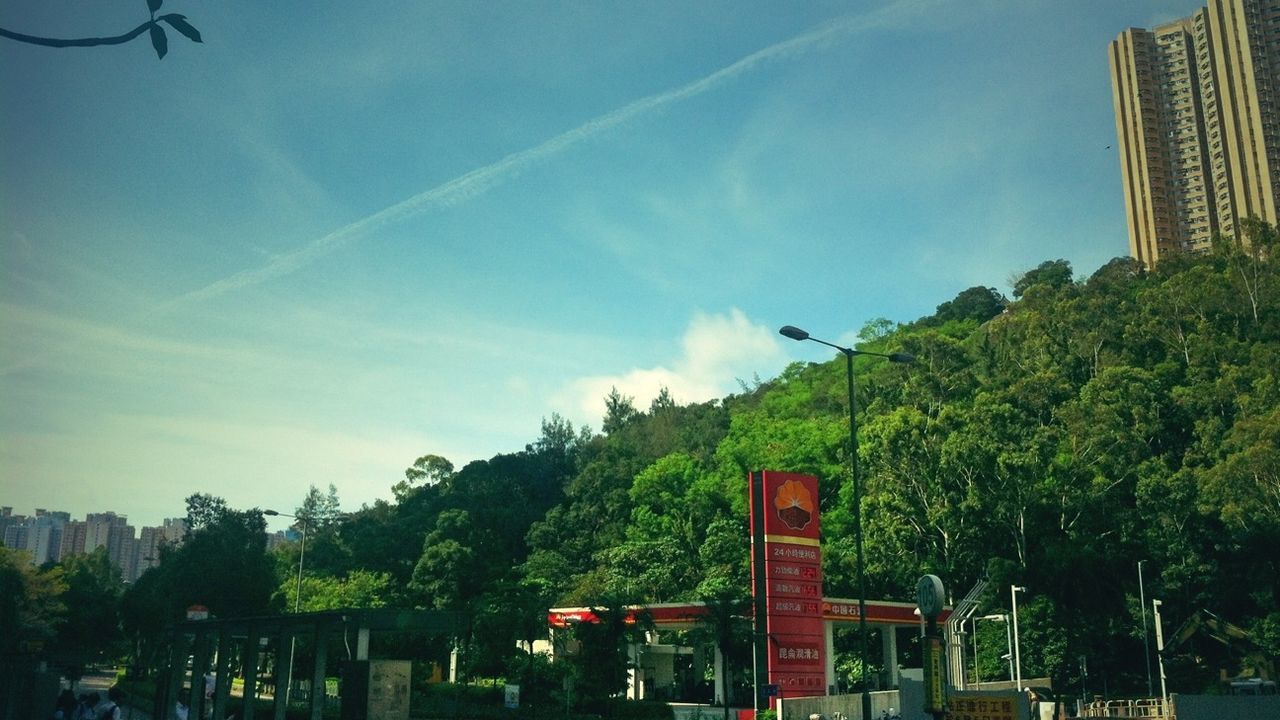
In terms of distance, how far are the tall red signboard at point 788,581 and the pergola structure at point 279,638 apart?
18.6 m

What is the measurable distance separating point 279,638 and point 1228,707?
92.1 feet

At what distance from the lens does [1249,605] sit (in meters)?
59.7

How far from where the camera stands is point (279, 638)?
983 inches

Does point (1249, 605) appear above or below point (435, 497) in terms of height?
below

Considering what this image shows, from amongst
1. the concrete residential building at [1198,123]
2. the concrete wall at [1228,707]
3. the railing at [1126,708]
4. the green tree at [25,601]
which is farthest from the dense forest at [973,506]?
the concrete residential building at [1198,123]

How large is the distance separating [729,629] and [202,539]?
45895 mm

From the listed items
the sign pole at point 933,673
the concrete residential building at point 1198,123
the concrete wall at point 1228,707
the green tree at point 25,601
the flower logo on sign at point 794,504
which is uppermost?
the concrete residential building at point 1198,123

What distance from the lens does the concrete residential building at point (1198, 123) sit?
129 meters

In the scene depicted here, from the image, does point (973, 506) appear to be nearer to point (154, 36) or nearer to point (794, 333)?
point (794, 333)

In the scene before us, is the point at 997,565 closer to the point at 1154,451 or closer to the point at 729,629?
the point at 1154,451

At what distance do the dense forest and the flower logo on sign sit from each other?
4522mm

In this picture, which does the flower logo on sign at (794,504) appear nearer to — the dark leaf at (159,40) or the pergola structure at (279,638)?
the pergola structure at (279,638)

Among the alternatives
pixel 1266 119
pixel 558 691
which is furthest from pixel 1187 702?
pixel 1266 119

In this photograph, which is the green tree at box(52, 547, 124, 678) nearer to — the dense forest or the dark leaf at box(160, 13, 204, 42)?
the dense forest
